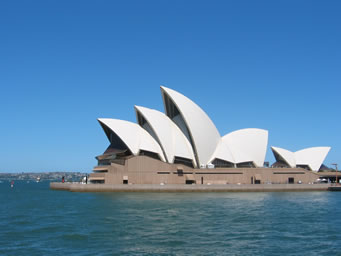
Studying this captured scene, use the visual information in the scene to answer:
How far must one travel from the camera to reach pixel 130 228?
24094mm

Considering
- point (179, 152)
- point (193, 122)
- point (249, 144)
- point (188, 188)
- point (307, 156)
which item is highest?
point (193, 122)

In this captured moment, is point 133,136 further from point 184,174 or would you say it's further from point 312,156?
point 312,156

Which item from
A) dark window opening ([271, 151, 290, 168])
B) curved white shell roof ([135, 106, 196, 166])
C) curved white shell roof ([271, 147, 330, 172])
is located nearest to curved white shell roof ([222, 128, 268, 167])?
curved white shell roof ([271, 147, 330, 172])

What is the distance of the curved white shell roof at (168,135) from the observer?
206ft

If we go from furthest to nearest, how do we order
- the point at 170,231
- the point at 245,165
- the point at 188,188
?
the point at 245,165 < the point at 188,188 < the point at 170,231

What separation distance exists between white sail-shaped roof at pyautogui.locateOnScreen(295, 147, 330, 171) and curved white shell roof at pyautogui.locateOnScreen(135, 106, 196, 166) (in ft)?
89.7

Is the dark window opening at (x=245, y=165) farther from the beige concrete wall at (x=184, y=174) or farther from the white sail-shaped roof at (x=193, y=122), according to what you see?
the white sail-shaped roof at (x=193, y=122)

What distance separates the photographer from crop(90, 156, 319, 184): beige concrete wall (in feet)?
200

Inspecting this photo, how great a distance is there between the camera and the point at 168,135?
6397 cm

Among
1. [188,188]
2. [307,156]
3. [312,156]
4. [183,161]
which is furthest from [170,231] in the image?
[312,156]

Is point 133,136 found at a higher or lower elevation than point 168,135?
lower

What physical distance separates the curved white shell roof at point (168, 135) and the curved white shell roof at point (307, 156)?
2272cm

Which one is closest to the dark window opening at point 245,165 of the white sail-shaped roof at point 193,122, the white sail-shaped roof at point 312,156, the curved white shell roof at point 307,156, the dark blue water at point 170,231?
the white sail-shaped roof at point 193,122

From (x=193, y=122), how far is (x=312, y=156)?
31794 mm
